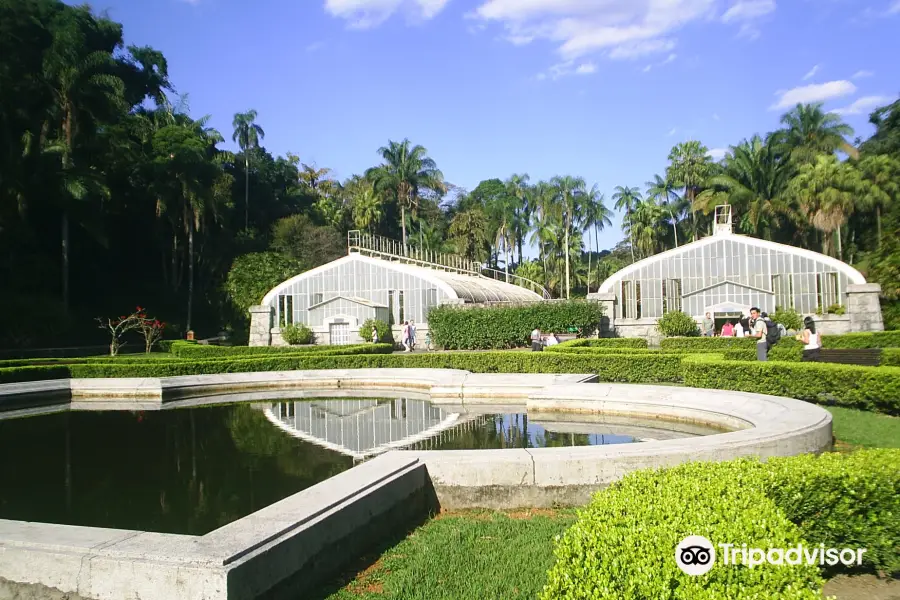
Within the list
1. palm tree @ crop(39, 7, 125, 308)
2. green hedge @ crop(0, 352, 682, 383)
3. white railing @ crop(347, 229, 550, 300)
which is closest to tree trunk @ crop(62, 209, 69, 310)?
palm tree @ crop(39, 7, 125, 308)

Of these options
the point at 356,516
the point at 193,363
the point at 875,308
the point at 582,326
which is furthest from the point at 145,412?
the point at 875,308

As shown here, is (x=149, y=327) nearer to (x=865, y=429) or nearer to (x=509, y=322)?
(x=509, y=322)

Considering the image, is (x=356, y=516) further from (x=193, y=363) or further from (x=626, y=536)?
(x=193, y=363)

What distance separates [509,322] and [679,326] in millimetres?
8491

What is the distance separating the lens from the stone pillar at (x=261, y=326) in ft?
121

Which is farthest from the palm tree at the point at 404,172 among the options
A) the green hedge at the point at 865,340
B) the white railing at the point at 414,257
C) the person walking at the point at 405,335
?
the green hedge at the point at 865,340

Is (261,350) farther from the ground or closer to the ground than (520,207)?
closer to the ground

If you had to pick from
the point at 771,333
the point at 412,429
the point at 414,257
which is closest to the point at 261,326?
the point at 414,257

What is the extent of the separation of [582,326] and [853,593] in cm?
2623

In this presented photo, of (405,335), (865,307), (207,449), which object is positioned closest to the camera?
(207,449)

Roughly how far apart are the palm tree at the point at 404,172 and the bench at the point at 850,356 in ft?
157

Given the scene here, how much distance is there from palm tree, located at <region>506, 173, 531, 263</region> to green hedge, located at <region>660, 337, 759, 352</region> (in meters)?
42.4

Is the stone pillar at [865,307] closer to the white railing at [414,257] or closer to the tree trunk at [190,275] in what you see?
the white railing at [414,257]

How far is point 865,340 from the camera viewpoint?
21.0 metres
